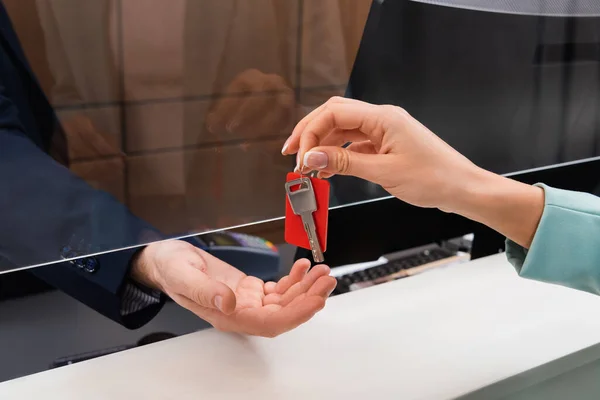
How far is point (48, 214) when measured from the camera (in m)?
0.64

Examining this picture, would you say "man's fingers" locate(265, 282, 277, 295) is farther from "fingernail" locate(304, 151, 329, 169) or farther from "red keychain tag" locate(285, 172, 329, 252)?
"fingernail" locate(304, 151, 329, 169)

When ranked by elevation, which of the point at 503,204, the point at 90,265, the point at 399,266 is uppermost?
the point at 503,204

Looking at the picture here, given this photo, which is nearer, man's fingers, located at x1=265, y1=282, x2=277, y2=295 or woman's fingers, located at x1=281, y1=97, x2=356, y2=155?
woman's fingers, located at x1=281, y1=97, x2=356, y2=155

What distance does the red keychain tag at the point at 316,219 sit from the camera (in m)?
0.65

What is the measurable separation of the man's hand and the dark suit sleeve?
62mm

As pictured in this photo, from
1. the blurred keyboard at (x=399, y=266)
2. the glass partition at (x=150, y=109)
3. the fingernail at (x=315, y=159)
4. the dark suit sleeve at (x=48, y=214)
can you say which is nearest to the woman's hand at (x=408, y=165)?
the fingernail at (x=315, y=159)

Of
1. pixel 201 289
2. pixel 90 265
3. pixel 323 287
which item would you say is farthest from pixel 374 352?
pixel 90 265

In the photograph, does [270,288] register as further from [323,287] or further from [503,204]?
[503,204]

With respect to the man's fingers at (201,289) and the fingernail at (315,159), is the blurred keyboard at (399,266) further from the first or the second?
the fingernail at (315,159)

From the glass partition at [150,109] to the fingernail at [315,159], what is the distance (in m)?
0.15

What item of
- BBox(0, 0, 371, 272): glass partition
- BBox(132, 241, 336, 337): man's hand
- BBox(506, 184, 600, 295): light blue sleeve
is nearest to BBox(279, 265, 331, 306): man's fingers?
BBox(132, 241, 336, 337): man's hand

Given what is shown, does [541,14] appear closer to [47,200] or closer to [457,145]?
[457,145]

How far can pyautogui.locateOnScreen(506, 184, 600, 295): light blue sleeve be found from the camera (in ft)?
2.12

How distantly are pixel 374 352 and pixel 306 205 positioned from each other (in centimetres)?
22
